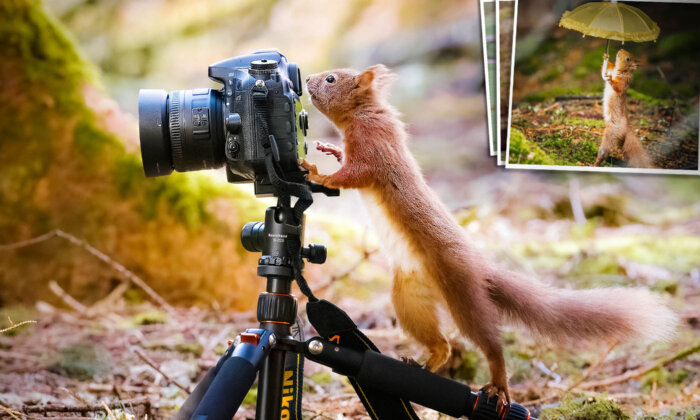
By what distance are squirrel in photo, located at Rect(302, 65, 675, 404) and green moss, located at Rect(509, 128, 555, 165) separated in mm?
727

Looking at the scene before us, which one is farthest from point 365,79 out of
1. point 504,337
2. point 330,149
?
point 504,337

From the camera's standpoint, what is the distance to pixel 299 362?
1218mm

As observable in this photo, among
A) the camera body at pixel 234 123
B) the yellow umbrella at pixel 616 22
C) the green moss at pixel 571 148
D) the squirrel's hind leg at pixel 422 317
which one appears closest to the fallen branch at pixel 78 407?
the camera body at pixel 234 123

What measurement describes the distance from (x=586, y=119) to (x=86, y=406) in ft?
5.71

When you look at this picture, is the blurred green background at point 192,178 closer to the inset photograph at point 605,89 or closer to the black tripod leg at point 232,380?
the inset photograph at point 605,89

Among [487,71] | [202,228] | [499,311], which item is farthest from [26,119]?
[499,311]

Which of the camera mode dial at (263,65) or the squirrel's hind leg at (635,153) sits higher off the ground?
the camera mode dial at (263,65)

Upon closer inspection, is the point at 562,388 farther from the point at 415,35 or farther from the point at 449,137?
the point at 415,35

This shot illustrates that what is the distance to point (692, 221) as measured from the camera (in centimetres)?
282

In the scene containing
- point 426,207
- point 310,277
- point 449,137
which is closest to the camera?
point 426,207

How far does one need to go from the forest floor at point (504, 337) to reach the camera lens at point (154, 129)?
2.26 feet

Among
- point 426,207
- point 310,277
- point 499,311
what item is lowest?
point 310,277

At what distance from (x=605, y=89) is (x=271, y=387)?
1522 millimetres

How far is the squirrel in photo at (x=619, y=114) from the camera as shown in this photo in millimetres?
1923
